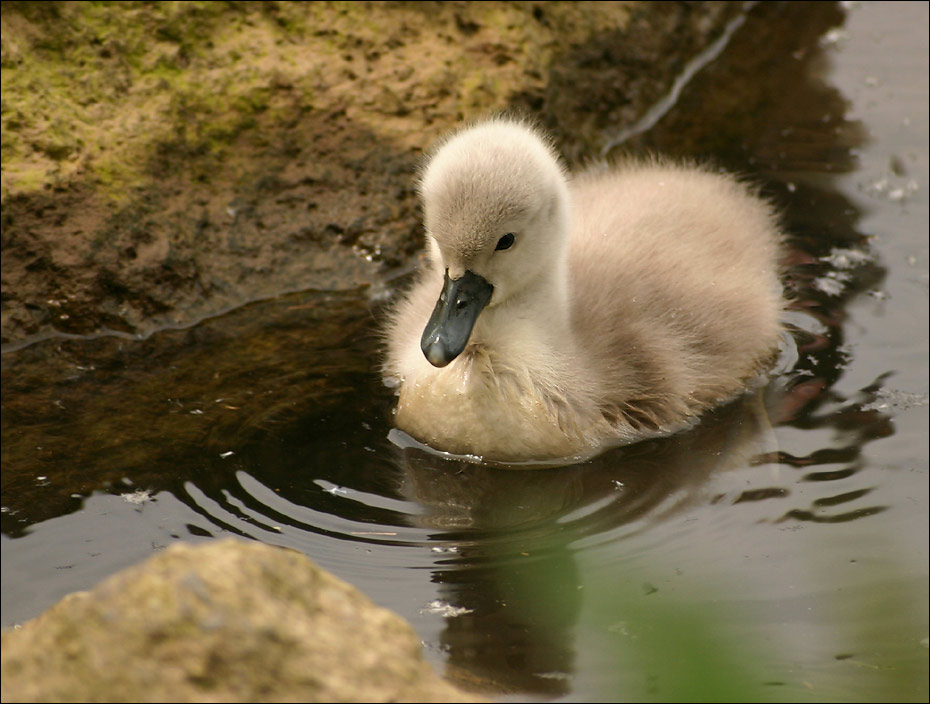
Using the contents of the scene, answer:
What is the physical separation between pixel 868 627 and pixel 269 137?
3693 mm

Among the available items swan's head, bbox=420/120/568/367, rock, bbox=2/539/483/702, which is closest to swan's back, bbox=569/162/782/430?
swan's head, bbox=420/120/568/367

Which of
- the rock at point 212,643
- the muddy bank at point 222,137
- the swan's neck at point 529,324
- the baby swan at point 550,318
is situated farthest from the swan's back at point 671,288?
the rock at point 212,643

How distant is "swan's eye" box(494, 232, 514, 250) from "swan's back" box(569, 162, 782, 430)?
458 mm

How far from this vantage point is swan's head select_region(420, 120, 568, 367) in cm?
395

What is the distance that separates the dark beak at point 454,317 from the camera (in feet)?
13.0

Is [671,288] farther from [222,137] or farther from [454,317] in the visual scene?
[222,137]

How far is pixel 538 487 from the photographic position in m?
4.12

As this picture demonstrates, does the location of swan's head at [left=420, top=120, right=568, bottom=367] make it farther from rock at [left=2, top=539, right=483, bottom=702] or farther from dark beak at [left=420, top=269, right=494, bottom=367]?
rock at [left=2, top=539, right=483, bottom=702]

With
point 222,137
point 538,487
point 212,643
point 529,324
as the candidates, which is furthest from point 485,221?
point 212,643

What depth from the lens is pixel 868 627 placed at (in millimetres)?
2812

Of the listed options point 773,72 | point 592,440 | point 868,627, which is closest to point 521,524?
point 592,440

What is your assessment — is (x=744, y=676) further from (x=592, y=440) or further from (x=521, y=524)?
(x=592, y=440)

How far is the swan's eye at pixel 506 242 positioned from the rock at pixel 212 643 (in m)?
1.97

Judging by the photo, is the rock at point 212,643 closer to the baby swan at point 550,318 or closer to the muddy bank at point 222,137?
the baby swan at point 550,318
